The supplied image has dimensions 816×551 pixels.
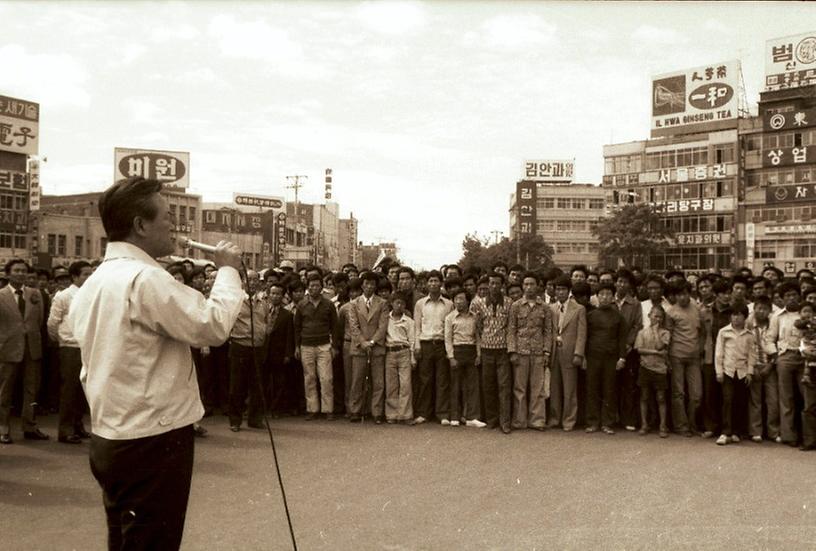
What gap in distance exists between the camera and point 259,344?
32.4 feet

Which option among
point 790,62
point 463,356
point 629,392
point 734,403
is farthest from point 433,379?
point 790,62

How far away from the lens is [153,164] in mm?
42719

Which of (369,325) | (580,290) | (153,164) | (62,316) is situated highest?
(153,164)

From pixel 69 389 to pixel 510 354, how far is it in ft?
17.0

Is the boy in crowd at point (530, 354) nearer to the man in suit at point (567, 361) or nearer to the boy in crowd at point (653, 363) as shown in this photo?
the man in suit at point (567, 361)

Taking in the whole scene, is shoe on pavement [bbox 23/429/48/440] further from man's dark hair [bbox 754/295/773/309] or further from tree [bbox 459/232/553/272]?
tree [bbox 459/232/553/272]

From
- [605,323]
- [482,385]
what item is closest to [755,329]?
[605,323]

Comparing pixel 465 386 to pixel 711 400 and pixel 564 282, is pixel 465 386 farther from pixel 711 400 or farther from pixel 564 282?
pixel 711 400

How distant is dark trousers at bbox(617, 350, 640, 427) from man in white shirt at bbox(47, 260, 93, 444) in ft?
21.1

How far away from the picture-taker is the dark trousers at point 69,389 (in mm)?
7867

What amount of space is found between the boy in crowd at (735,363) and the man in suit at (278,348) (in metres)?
5.51

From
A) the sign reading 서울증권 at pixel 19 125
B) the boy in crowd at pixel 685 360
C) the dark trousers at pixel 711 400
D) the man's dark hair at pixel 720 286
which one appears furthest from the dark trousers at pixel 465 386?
the sign reading 서울증권 at pixel 19 125

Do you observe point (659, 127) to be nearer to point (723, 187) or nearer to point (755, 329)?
point (723, 187)

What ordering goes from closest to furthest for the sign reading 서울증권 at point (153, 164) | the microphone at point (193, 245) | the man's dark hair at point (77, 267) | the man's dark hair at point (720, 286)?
the microphone at point (193, 245)
the man's dark hair at point (77, 267)
the man's dark hair at point (720, 286)
the sign reading 서울증권 at point (153, 164)
